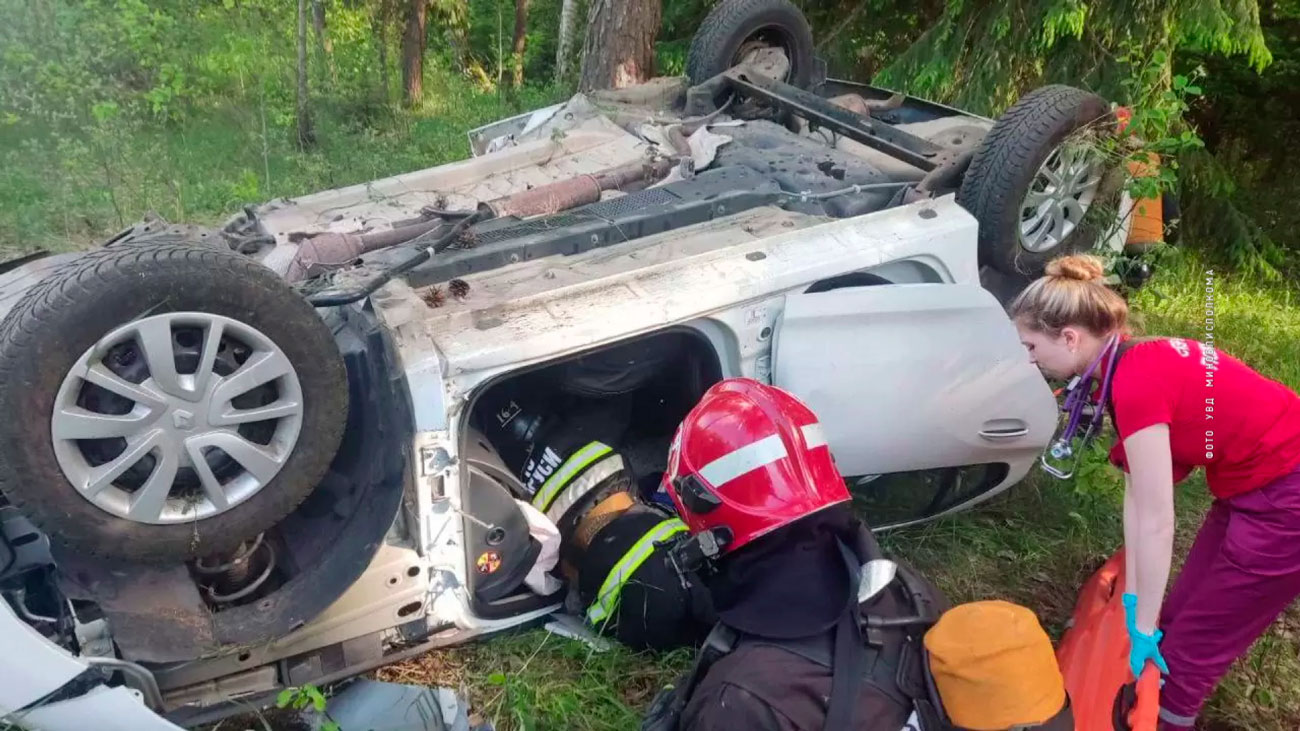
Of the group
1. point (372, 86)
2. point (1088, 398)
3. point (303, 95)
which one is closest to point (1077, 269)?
point (1088, 398)

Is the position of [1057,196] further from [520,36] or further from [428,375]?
[520,36]

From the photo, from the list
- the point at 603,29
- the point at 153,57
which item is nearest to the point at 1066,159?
the point at 603,29

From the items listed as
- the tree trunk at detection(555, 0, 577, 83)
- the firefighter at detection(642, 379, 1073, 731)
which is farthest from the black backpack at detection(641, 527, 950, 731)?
the tree trunk at detection(555, 0, 577, 83)

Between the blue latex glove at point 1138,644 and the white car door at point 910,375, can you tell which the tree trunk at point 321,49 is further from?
the blue latex glove at point 1138,644

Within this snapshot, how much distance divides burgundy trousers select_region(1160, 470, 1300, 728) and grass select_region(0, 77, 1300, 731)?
392 mm

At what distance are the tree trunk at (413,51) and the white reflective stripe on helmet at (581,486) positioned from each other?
783cm

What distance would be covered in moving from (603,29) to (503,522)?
5802mm

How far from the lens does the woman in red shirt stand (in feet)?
7.90

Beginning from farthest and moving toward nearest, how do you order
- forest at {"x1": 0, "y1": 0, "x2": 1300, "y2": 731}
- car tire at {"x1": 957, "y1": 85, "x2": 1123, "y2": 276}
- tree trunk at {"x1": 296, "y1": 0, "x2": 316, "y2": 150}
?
tree trunk at {"x1": 296, "y1": 0, "x2": 316, "y2": 150}, forest at {"x1": 0, "y1": 0, "x2": 1300, "y2": 731}, car tire at {"x1": 957, "y1": 85, "x2": 1123, "y2": 276}

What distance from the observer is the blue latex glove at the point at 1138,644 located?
2.44m

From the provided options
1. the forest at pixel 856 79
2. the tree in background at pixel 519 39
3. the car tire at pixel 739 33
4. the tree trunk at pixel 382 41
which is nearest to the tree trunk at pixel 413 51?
the forest at pixel 856 79

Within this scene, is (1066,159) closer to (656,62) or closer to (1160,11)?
(1160,11)

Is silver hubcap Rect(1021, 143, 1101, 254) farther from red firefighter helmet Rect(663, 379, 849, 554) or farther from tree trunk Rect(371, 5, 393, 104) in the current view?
tree trunk Rect(371, 5, 393, 104)

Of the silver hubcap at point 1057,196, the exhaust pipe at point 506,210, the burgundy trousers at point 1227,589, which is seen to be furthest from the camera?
the silver hubcap at point 1057,196
